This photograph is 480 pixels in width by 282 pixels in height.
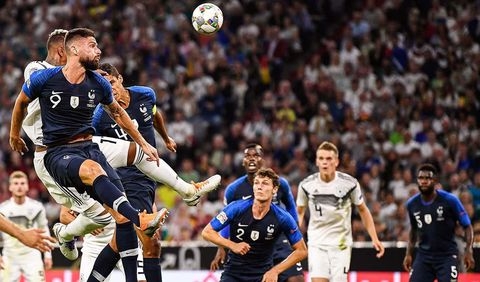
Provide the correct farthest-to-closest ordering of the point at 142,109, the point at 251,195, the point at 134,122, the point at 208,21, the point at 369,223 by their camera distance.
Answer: the point at 369,223 → the point at 251,195 → the point at 208,21 → the point at 142,109 → the point at 134,122

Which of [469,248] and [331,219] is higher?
[331,219]

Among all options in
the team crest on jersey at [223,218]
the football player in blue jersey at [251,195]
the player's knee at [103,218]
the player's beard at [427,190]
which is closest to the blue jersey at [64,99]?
the player's knee at [103,218]

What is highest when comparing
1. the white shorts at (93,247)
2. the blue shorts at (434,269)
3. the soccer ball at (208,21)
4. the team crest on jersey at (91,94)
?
the soccer ball at (208,21)

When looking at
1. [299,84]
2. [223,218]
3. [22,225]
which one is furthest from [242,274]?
[299,84]

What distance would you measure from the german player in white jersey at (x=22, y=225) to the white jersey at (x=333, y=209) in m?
4.18

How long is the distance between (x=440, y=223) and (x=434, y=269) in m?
0.60

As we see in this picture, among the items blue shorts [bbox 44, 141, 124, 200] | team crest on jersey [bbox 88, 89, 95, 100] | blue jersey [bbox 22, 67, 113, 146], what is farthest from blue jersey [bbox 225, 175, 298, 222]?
team crest on jersey [bbox 88, 89, 95, 100]

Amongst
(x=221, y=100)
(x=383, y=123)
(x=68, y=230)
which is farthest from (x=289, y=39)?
(x=68, y=230)

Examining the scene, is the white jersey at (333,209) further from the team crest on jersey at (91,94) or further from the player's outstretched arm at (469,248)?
the team crest on jersey at (91,94)

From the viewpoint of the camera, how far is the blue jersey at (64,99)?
9.52 metres

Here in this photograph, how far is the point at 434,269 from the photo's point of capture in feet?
45.1

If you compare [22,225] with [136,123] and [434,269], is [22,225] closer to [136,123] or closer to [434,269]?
[136,123]

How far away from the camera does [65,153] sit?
378 inches

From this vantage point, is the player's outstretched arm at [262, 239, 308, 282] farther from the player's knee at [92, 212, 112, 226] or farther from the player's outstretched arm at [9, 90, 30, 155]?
the player's outstretched arm at [9, 90, 30, 155]
